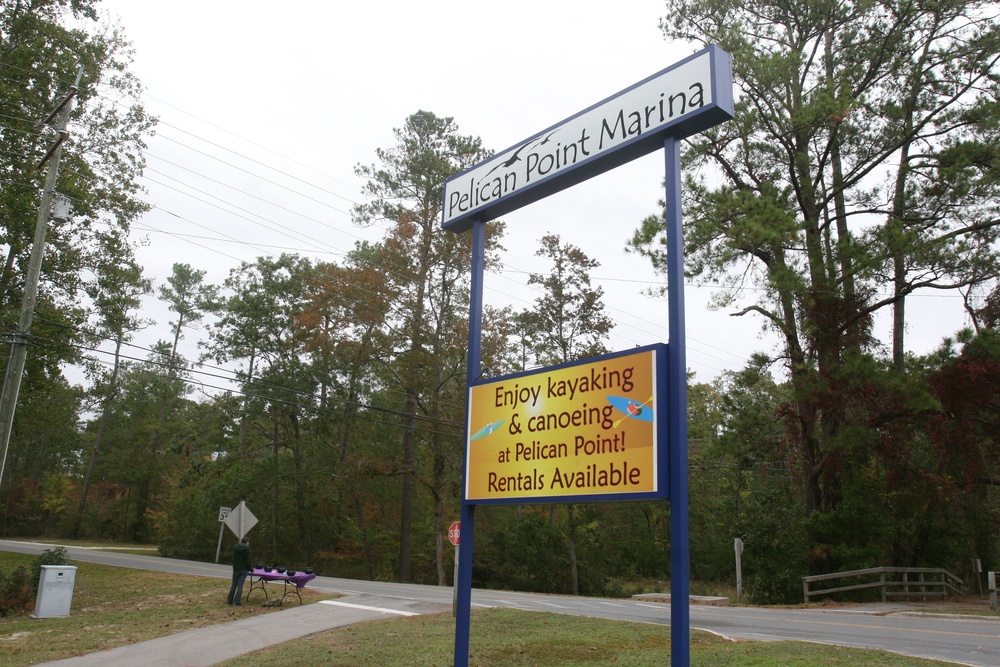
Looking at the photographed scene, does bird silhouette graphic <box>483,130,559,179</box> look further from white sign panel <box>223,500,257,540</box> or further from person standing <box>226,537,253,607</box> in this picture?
white sign panel <box>223,500,257,540</box>

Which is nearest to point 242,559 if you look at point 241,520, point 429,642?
point 241,520

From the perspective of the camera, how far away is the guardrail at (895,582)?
62.3 ft

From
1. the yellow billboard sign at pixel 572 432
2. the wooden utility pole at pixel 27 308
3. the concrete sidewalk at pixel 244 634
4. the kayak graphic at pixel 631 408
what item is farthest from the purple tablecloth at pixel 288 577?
the kayak graphic at pixel 631 408

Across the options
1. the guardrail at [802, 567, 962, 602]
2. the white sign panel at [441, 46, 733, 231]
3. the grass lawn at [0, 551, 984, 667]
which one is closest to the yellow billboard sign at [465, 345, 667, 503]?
the white sign panel at [441, 46, 733, 231]

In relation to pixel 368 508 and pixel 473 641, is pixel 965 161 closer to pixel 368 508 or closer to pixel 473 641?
pixel 473 641

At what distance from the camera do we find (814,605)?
18531mm

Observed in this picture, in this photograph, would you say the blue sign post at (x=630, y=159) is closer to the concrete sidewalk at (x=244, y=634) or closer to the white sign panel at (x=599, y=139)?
the white sign panel at (x=599, y=139)

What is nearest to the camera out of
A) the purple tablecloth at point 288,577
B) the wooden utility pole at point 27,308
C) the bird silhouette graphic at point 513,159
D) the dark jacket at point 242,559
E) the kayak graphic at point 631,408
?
the kayak graphic at point 631,408

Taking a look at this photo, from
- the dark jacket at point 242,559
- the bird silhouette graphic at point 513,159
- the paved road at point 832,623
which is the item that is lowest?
the paved road at point 832,623

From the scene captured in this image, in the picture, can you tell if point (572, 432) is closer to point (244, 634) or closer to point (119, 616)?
point (244, 634)

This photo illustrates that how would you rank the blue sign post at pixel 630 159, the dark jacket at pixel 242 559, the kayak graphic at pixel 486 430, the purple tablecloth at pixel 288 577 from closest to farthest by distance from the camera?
the blue sign post at pixel 630 159 → the kayak graphic at pixel 486 430 → the purple tablecloth at pixel 288 577 → the dark jacket at pixel 242 559

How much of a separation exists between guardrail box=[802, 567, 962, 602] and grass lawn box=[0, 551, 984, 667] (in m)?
10.1

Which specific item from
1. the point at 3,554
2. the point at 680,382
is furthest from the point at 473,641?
the point at 3,554

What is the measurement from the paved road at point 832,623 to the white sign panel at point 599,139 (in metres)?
6.59
